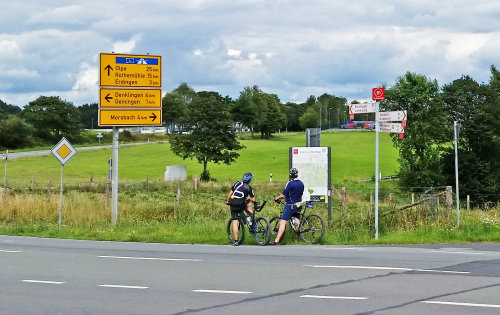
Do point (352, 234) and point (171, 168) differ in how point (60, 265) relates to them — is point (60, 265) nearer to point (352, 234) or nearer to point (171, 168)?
point (352, 234)

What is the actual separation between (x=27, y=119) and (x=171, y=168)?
57600 millimetres

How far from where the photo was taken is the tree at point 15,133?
10794cm

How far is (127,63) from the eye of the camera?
1011 inches

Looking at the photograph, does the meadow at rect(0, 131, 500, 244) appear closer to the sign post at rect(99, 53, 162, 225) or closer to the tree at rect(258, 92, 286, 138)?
the sign post at rect(99, 53, 162, 225)

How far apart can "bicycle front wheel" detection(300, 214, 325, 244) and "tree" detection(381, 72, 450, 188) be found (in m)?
59.3

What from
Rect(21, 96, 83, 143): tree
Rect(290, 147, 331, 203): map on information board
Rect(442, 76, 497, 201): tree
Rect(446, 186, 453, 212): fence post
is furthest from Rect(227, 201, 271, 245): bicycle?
Rect(21, 96, 83, 143): tree

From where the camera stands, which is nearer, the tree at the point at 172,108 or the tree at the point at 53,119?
the tree at the point at 53,119

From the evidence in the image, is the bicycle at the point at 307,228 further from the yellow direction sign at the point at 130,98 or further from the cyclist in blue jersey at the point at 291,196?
the yellow direction sign at the point at 130,98

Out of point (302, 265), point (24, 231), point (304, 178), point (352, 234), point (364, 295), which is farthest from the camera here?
point (24, 231)

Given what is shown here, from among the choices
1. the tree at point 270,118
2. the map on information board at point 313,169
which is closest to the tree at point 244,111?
the tree at point 270,118

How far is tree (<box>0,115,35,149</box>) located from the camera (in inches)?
4250

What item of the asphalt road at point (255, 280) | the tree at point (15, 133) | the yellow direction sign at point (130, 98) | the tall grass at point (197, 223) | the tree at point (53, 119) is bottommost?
the asphalt road at point (255, 280)

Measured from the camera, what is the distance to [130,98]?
25906 mm

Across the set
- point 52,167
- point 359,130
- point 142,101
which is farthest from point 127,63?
point 359,130
